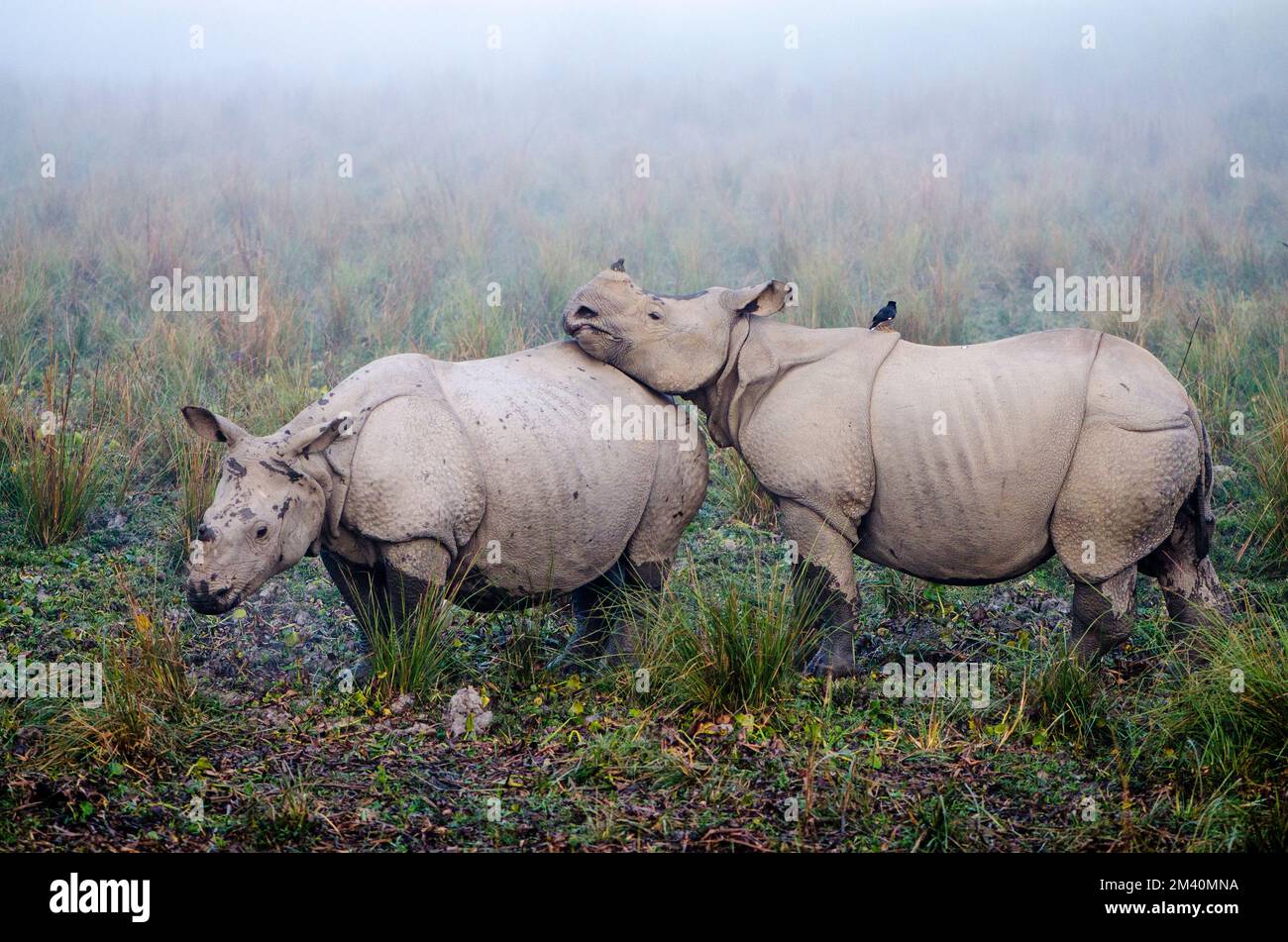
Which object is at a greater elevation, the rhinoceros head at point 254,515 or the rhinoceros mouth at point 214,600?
the rhinoceros head at point 254,515

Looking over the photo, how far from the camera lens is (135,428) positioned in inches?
323

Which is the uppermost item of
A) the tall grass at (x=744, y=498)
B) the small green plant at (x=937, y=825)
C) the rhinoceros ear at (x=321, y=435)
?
the rhinoceros ear at (x=321, y=435)

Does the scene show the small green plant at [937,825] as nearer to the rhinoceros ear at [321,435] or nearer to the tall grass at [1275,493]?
the rhinoceros ear at [321,435]

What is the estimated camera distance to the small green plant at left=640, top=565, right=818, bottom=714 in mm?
5270

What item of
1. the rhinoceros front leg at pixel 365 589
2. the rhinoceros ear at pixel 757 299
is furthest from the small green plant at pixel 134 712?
the rhinoceros ear at pixel 757 299

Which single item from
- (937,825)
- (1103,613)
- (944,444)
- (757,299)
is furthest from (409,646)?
(1103,613)

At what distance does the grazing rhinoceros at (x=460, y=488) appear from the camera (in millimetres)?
5066

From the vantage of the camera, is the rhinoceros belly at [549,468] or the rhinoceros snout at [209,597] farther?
the rhinoceros belly at [549,468]

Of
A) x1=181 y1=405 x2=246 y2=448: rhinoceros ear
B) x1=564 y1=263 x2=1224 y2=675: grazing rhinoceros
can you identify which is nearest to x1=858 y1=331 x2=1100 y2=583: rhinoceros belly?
x1=564 y1=263 x2=1224 y2=675: grazing rhinoceros

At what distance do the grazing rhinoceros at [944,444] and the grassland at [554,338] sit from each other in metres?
0.34

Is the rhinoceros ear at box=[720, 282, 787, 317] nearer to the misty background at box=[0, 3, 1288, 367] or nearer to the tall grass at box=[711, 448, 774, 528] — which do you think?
the tall grass at box=[711, 448, 774, 528]

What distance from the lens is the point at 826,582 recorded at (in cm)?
568

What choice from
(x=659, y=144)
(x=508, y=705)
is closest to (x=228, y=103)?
(x=659, y=144)

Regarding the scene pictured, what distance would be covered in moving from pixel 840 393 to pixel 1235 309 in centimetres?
563
